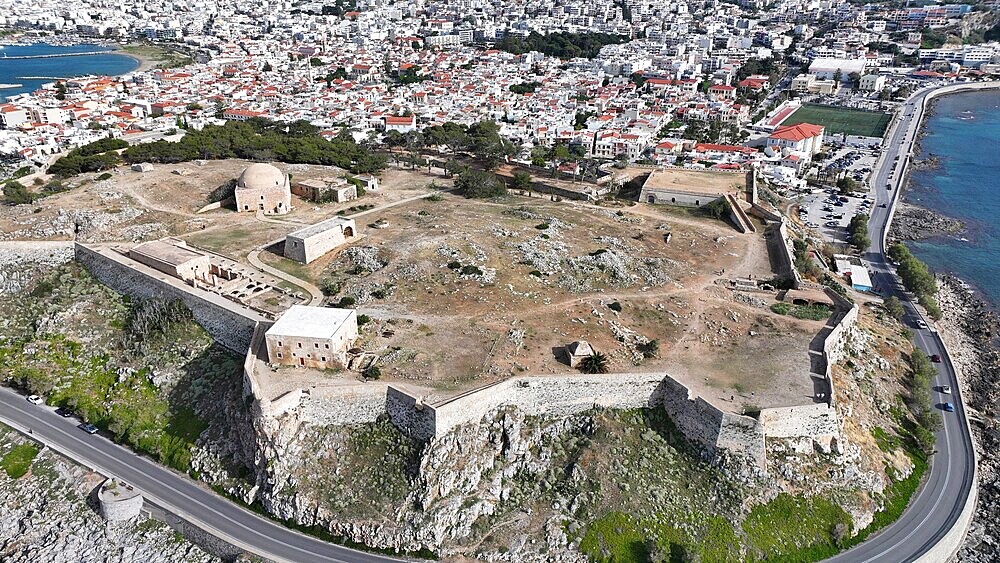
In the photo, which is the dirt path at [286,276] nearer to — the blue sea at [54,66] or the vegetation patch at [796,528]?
the vegetation patch at [796,528]

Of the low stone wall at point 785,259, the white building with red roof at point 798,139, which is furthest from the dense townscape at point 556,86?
the low stone wall at point 785,259

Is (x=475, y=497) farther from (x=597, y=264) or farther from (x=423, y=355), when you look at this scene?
(x=597, y=264)

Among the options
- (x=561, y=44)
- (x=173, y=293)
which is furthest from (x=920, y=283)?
(x=561, y=44)

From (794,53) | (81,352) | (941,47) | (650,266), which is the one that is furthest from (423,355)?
(941,47)

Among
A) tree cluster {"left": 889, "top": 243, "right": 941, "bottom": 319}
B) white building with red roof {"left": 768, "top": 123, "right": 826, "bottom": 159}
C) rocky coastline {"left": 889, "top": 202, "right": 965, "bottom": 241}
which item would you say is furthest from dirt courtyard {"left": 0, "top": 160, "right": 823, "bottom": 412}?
white building with red roof {"left": 768, "top": 123, "right": 826, "bottom": 159}

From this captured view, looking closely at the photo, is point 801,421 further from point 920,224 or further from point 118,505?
point 920,224

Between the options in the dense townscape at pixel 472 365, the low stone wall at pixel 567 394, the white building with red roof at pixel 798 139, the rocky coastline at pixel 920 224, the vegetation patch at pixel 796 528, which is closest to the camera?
the vegetation patch at pixel 796 528
